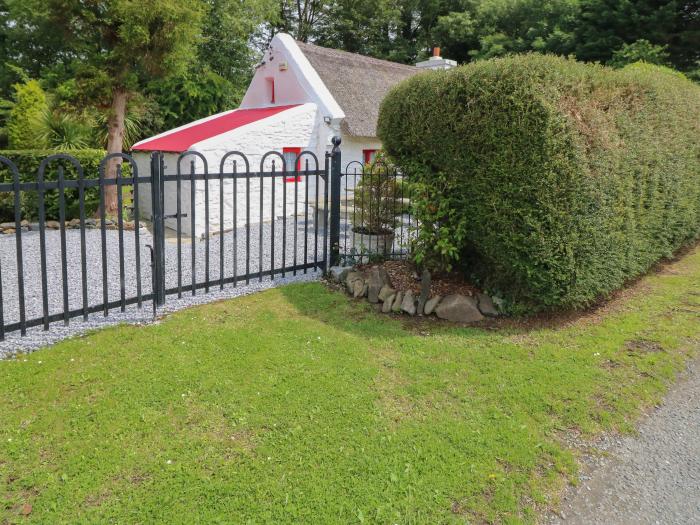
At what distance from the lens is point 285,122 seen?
45.1ft

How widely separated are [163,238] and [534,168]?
→ 4144 millimetres

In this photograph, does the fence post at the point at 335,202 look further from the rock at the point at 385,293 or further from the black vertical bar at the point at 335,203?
the rock at the point at 385,293

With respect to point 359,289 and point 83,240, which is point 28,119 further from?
point 359,289

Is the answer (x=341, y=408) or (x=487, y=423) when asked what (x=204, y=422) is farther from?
(x=487, y=423)

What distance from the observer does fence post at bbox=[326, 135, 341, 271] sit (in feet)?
24.3

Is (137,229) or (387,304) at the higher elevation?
(137,229)

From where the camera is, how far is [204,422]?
3840mm

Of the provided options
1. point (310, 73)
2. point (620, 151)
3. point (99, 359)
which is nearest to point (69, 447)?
point (99, 359)

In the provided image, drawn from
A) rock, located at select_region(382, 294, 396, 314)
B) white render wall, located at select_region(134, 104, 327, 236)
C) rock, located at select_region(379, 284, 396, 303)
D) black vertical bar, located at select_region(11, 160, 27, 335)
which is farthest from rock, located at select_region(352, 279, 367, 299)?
white render wall, located at select_region(134, 104, 327, 236)

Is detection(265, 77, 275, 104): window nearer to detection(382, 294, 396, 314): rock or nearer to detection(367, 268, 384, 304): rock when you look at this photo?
detection(367, 268, 384, 304): rock

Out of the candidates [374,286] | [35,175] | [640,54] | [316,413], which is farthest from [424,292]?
[640,54]

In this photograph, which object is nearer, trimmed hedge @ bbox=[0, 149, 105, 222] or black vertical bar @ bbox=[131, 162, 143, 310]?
black vertical bar @ bbox=[131, 162, 143, 310]

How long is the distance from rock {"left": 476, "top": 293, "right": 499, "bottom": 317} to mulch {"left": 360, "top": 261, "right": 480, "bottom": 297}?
238 mm

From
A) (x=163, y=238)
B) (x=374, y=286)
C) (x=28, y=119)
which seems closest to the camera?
(x=163, y=238)
